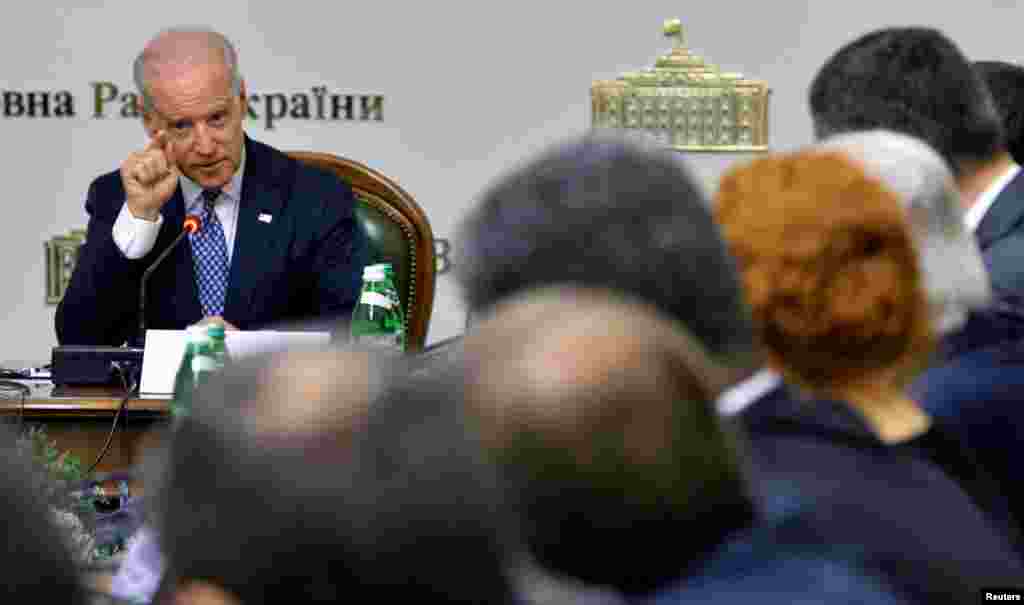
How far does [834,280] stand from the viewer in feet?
5.33

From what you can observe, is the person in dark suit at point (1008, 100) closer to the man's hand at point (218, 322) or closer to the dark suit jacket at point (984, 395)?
the dark suit jacket at point (984, 395)

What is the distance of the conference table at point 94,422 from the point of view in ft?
12.1

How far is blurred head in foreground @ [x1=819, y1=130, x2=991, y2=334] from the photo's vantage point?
6.47 ft

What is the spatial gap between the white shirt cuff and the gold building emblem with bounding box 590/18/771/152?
1.52m

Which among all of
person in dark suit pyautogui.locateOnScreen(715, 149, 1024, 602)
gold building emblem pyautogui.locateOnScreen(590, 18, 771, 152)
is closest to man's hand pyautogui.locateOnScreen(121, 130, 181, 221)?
gold building emblem pyautogui.locateOnScreen(590, 18, 771, 152)

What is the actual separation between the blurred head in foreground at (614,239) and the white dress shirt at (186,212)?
104 inches

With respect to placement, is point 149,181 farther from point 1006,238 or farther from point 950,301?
point 950,301

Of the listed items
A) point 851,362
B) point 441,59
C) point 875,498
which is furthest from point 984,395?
point 441,59

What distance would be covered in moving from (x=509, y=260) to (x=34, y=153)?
405 centimetres

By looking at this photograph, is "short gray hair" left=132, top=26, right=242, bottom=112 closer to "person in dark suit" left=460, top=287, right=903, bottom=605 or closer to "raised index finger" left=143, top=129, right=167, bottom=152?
"raised index finger" left=143, top=129, right=167, bottom=152

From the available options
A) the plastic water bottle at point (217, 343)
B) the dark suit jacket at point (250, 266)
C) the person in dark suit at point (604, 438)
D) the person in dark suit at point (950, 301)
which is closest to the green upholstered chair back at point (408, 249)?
the dark suit jacket at point (250, 266)

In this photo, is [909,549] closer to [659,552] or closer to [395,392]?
[659,552]

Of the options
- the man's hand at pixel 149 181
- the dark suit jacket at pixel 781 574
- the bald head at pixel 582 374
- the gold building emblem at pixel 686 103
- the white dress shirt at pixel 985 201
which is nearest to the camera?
the bald head at pixel 582 374

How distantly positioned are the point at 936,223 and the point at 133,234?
2481mm
